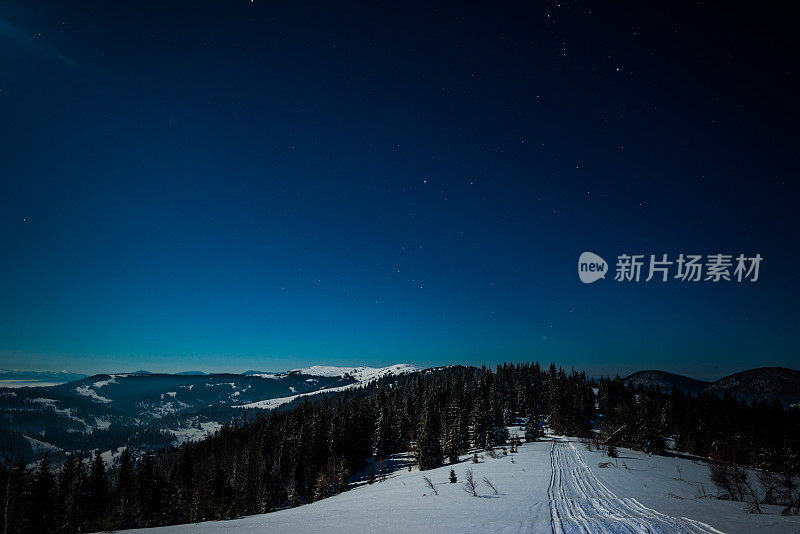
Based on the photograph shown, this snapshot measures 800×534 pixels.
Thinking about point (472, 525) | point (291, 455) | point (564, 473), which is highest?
point (472, 525)

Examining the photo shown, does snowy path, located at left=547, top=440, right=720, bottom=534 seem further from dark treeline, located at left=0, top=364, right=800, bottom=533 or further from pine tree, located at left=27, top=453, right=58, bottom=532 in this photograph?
pine tree, located at left=27, top=453, right=58, bottom=532

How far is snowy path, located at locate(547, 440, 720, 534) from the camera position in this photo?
12104 millimetres

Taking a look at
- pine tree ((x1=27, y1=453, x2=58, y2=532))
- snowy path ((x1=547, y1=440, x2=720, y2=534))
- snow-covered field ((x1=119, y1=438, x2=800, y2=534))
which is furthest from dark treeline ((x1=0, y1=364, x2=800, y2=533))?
snowy path ((x1=547, y1=440, x2=720, y2=534))

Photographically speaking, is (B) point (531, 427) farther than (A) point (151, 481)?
Yes

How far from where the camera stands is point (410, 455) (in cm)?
7638

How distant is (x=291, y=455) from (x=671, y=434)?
3828 inches

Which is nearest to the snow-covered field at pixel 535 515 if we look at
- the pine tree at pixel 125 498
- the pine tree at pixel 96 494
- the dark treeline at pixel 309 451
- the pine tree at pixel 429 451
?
the dark treeline at pixel 309 451

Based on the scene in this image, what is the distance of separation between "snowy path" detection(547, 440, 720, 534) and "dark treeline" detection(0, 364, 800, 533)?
30.8 m

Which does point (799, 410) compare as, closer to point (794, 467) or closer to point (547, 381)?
point (794, 467)

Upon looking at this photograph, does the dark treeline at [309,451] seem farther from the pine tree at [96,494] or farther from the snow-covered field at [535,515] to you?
the snow-covered field at [535,515]

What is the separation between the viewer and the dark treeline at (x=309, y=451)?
49.3 m

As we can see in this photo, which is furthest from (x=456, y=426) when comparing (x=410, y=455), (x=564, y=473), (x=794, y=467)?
(x=794, y=467)

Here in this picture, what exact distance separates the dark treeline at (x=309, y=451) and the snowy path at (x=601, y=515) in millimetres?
30804

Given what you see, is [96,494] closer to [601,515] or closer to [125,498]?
[125,498]
